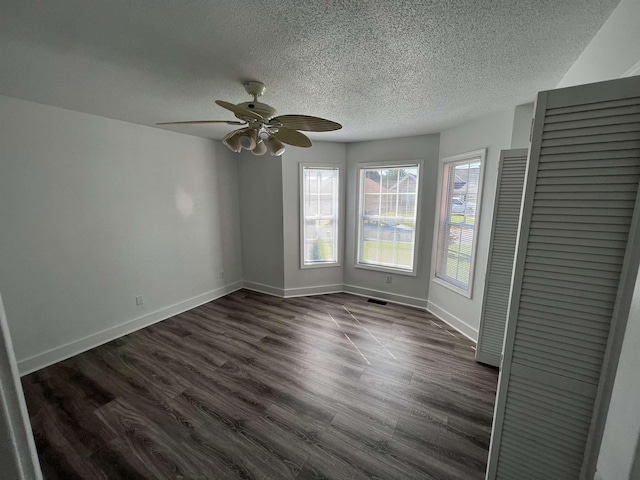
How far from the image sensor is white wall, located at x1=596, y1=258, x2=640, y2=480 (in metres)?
0.59

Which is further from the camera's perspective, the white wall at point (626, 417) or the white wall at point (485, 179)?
Answer: the white wall at point (485, 179)

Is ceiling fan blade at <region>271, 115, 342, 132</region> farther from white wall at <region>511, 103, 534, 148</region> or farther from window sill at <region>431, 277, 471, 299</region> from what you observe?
window sill at <region>431, 277, 471, 299</region>

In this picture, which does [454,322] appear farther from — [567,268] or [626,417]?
[626,417]

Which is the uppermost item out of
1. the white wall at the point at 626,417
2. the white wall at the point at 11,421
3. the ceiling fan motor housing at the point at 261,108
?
the ceiling fan motor housing at the point at 261,108

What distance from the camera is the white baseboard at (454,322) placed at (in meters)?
2.88

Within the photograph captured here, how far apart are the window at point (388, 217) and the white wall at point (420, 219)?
0.11 m

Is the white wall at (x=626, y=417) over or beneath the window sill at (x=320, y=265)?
over

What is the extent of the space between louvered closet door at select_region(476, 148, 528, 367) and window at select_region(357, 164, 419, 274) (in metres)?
1.37

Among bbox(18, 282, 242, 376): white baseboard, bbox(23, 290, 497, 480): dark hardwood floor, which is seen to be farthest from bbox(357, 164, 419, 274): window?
bbox(18, 282, 242, 376): white baseboard

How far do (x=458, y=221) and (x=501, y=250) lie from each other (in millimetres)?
966

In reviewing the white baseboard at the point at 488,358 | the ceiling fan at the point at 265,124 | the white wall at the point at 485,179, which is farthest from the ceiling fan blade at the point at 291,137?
the white baseboard at the point at 488,358

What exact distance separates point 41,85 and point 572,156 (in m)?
3.28

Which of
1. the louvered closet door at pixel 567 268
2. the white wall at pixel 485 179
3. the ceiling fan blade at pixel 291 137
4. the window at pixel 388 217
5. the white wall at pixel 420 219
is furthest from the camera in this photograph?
the window at pixel 388 217

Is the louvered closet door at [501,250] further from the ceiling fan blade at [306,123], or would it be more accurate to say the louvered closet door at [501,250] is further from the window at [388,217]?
the ceiling fan blade at [306,123]
